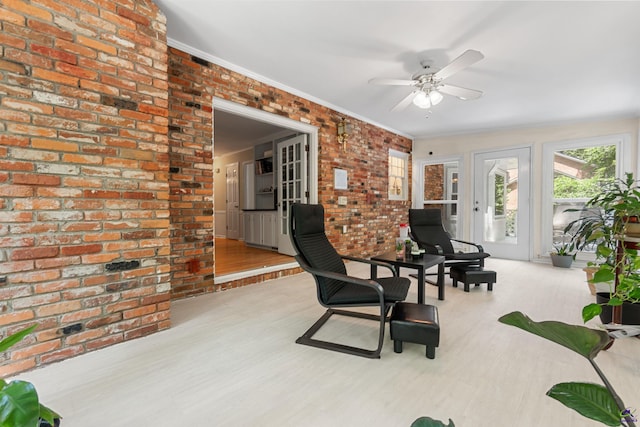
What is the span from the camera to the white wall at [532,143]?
4648 millimetres

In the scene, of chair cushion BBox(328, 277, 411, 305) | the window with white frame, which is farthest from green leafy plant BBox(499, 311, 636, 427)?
the window with white frame

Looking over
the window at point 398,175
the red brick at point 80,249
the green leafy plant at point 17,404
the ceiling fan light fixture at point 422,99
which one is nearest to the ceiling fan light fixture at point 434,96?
the ceiling fan light fixture at point 422,99

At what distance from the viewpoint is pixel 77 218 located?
1.91 m

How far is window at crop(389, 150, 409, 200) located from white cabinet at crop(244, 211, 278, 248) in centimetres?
259

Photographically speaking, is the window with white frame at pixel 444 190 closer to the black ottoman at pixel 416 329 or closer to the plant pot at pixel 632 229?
the plant pot at pixel 632 229

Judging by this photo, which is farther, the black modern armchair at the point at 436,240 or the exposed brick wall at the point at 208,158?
the black modern armchair at the point at 436,240

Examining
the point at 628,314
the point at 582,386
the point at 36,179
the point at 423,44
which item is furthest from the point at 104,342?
the point at 628,314

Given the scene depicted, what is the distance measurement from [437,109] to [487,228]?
2.79 m

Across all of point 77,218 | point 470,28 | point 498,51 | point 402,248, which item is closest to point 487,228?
point 402,248

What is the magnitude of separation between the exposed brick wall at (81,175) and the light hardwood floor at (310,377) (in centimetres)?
26

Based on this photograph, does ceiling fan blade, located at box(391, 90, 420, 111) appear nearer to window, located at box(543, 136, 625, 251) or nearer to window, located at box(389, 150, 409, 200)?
window, located at box(389, 150, 409, 200)

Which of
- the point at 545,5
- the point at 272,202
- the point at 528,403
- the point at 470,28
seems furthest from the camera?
the point at 272,202

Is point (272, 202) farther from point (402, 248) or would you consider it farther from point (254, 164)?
point (402, 248)

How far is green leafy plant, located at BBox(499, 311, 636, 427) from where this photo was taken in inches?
24.9
